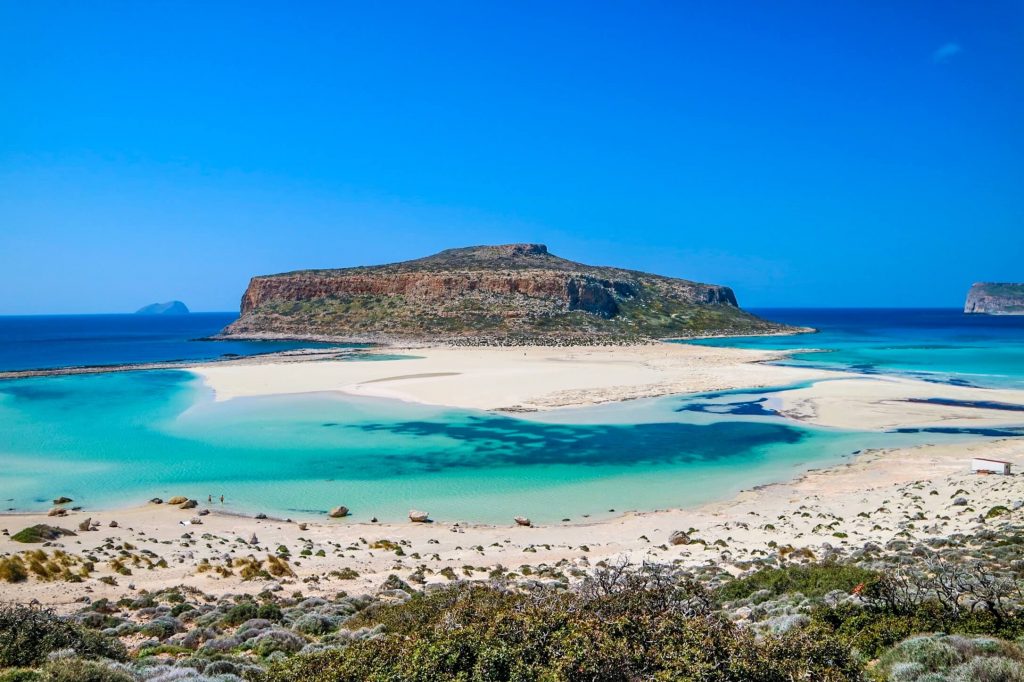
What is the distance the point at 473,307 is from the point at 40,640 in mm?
81814

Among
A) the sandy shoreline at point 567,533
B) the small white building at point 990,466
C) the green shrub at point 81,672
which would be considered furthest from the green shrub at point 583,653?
the small white building at point 990,466

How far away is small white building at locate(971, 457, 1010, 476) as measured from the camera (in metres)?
19.0

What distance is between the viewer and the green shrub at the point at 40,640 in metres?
7.18

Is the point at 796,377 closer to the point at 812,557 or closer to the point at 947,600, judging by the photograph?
the point at 812,557

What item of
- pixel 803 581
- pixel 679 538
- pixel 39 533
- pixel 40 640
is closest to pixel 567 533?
pixel 679 538

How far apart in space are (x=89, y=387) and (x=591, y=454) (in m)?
38.9

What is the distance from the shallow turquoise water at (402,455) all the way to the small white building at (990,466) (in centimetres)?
400

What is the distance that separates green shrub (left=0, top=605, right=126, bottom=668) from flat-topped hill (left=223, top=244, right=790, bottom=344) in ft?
214

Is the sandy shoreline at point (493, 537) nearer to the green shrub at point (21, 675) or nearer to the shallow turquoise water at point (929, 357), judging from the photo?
the green shrub at point (21, 675)

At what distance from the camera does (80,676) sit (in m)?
5.99

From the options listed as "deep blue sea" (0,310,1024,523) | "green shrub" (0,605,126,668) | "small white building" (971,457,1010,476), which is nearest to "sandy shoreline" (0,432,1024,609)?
"small white building" (971,457,1010,476)

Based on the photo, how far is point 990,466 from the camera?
1931cm

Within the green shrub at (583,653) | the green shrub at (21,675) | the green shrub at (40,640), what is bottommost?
the green shrub at (40,640)

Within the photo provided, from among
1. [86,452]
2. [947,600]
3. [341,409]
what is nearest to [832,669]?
[947,600]
